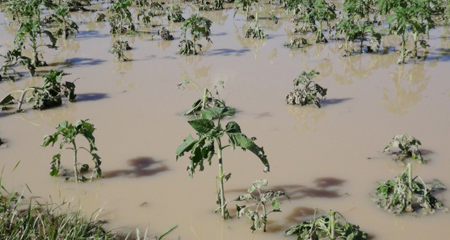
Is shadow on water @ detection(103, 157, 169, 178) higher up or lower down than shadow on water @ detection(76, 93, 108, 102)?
lower down

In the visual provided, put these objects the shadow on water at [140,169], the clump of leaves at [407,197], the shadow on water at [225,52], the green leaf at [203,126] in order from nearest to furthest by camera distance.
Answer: the green leaf at [203,126]
the clump of leaves at [407,197]
the shadow on water at [140,169]
the shadow on water at [225,52]

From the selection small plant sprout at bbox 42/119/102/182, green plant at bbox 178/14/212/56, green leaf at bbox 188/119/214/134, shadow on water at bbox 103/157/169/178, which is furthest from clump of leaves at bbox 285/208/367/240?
green plant at bbox 178/14/212/56

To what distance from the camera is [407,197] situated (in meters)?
5.27

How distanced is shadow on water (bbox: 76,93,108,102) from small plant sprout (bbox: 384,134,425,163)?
5071mm

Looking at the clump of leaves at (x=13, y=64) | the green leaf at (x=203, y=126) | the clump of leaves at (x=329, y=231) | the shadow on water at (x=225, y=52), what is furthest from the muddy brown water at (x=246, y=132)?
the green leaf at (x=203, y=126)

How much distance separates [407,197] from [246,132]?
2.75m

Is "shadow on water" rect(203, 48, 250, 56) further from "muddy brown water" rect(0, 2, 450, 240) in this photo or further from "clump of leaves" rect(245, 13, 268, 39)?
"clump of leaves" rect(245, 13, 268, 39)

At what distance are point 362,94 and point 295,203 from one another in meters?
4.15

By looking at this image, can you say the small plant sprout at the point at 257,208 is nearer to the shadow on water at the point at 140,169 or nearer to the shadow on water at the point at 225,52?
the shadow on water at the point at 140,169

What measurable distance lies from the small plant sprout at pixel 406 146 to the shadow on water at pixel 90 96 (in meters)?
5.07

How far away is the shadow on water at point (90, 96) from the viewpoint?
9.12m

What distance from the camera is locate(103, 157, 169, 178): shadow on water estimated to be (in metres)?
6.23

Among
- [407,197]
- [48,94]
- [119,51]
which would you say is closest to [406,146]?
[407,197]

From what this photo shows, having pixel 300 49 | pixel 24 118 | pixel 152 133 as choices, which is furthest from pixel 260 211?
pixel 300 49
